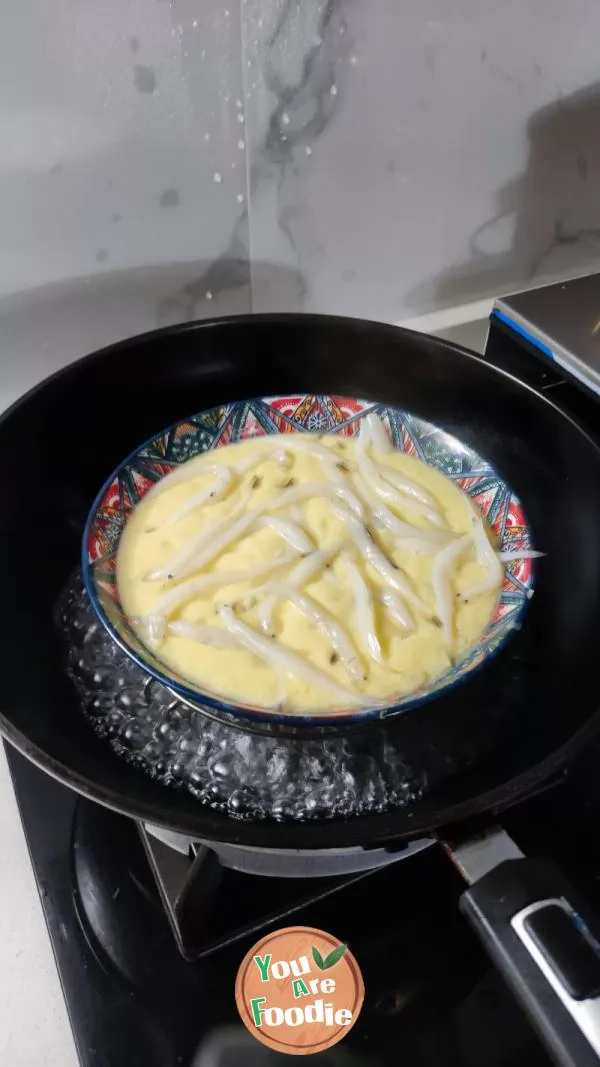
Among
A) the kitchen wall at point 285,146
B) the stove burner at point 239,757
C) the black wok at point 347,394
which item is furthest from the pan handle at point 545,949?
the kitchen wall at point 285,146

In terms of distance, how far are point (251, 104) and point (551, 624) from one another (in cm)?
61

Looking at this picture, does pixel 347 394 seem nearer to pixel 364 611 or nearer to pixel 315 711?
pixel 364 611

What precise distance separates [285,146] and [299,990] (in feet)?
2.70

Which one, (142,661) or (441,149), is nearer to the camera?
(142,661)

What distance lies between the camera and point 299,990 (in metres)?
0.62

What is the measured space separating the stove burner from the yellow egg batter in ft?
0.12

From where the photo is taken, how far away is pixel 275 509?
2.57ft

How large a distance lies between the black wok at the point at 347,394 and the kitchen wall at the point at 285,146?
123 mm

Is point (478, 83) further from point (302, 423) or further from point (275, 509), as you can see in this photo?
point (275, 509)

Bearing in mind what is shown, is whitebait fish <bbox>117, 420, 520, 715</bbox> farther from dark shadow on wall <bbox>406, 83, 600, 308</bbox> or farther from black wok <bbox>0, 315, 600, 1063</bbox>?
dark shadow on wall <bbox>406, 83, 600, 308</bbox>

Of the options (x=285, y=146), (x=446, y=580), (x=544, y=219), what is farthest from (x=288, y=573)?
(x=544, y=219)

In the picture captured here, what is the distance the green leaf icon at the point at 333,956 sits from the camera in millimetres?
629

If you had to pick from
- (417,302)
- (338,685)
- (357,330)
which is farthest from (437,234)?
(338,685)

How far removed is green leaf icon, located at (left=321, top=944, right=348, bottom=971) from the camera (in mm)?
629
